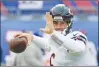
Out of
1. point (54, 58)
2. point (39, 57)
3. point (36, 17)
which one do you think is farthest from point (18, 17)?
point (54, 58)

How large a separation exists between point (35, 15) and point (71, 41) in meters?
6.62

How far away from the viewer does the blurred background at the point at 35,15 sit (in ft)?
28.5

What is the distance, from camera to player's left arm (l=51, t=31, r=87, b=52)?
3.32 m

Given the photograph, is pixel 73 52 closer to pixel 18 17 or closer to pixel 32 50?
pixel 32 50

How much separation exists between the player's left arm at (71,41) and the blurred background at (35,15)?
489cm

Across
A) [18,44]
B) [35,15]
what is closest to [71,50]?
[18,44]

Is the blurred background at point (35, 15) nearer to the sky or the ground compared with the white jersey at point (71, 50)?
nearer to the sky

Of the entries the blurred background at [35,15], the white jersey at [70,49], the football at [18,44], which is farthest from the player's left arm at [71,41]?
the blurred background at [35,15]

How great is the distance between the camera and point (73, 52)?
3.39 meters

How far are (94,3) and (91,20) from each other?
31.7 inches

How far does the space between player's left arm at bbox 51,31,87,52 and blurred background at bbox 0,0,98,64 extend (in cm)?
489

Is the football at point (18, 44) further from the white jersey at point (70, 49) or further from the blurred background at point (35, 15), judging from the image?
the blurred background at point (35, 15)

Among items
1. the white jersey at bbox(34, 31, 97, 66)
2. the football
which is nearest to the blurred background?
the white jersey at bbox(34, 31, 97, 66)

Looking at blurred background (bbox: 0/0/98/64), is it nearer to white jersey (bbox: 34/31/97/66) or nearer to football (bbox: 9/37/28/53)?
white jersey (bbox: 34/31/97/66)
